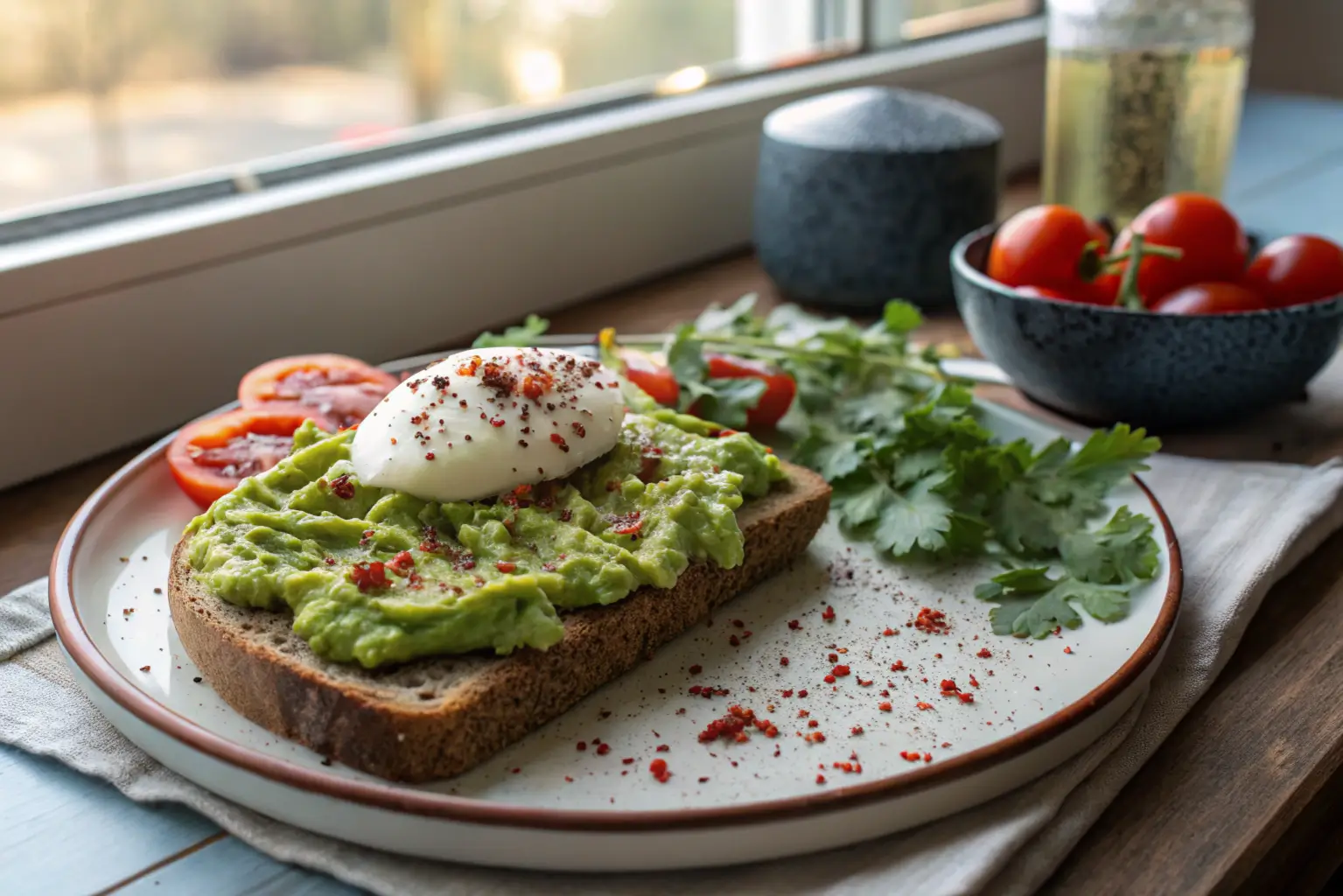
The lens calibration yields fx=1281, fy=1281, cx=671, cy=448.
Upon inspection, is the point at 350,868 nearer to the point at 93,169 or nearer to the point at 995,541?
the point at 995,541

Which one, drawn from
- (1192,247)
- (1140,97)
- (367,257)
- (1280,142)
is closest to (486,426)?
(367,257)

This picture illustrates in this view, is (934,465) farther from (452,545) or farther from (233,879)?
(233,879)

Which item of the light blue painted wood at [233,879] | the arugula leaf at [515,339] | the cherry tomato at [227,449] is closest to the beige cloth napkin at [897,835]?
the light blue painted wood at [233,879]

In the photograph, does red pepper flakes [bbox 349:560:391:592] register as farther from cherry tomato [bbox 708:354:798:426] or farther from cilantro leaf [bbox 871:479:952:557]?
cherry tomato [bbox 708:354:798:426]

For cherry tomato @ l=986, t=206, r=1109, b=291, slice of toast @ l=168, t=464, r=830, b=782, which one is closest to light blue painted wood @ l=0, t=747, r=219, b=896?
slice of toast @ l=168, t=464, r=830, b=782

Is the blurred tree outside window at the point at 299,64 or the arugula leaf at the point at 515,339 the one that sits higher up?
the blurred tree outside window at the point at 299,64

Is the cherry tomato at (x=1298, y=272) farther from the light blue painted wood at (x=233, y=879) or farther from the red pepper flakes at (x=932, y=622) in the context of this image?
the light blue painted wood at (x=233, y=879)
